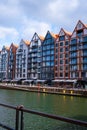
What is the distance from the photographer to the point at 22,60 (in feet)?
411

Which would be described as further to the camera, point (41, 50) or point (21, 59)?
point (21, 59)

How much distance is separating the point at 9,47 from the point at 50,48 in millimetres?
40867

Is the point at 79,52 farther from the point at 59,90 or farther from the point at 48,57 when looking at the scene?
the point at 59,90

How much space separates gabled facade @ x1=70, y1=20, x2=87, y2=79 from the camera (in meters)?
95.7

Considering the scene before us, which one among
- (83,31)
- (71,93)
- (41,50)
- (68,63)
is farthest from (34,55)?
(71,93)

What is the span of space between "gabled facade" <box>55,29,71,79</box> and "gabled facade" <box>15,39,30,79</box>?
2269 cm

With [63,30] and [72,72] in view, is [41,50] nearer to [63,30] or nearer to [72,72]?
[63,30]

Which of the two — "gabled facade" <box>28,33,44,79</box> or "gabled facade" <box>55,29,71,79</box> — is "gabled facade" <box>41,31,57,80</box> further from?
"gabled facade" <box>28,33,44,79</box>

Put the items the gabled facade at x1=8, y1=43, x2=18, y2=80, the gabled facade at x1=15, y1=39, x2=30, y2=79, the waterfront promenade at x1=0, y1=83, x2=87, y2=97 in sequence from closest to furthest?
1. the waterfront promenade at x1=0, y1=83, x2=87, y2=97
2. the gabled facade at x1=15, y1=39, x2=30, y2=79
3. the gabled facade at x1=8, y1=43, x2=18, y2=80

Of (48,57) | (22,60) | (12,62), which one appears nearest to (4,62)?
(12,62)

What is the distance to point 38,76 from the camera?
114250mm

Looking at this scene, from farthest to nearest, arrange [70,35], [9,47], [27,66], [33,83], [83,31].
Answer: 1. [9,47]
2. [27,66]
3. [33,83]
4. [70,35]
5. [83,31]

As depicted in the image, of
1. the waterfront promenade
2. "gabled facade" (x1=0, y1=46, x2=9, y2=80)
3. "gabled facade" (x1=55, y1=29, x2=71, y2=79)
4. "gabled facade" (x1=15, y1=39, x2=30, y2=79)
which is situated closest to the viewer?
the waterfront promenade

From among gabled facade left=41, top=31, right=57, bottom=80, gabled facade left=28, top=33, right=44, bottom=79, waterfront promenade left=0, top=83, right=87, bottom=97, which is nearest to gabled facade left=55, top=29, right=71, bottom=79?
gabled facade left=41, top=31, right=57, bottom=80
